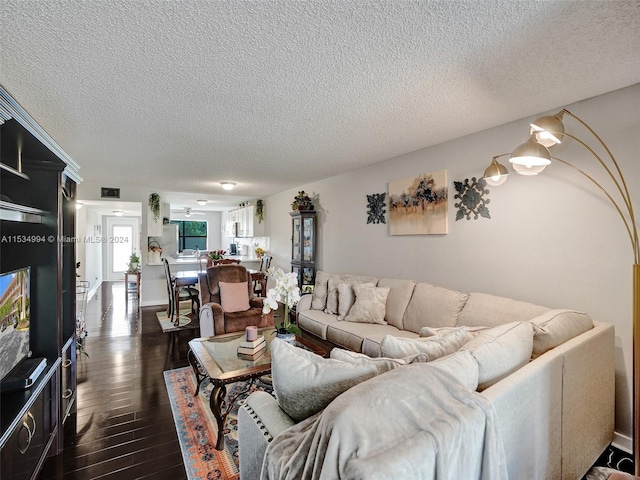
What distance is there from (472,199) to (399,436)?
2676 mm

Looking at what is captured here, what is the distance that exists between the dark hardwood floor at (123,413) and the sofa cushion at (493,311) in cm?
238

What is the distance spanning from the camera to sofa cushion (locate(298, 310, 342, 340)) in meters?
3.55

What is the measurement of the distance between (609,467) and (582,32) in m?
2.58

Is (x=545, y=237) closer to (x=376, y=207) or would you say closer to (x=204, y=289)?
(x=376, y=207)

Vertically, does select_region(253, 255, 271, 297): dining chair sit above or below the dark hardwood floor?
above

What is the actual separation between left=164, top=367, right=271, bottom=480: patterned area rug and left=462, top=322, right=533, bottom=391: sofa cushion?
1.58m

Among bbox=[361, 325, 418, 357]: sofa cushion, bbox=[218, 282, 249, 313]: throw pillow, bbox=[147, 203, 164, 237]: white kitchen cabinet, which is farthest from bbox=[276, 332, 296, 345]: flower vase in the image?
bbox=[147, 203, 164, 237]: white kitchen cabinet

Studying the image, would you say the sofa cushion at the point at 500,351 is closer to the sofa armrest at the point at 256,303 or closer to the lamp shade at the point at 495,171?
the lamp shade at the point at 495,171

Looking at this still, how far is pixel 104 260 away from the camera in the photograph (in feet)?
32.0

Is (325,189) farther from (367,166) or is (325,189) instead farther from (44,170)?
(44,170)

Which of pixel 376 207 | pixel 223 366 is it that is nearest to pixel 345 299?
pixel 376 207

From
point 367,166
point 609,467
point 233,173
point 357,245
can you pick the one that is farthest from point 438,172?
point 233,173

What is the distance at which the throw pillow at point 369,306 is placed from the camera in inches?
134

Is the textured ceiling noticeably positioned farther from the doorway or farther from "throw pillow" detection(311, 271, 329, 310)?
the doorway
